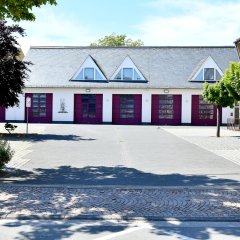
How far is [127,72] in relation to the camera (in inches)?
1700

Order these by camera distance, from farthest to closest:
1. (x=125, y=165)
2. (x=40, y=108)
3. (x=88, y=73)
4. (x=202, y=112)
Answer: (x=88, y=73)
(x=40, y=108)
(x=202, y=112)
(x=125, y=165)

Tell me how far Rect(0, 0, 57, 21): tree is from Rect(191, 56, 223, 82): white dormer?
32.5 meters

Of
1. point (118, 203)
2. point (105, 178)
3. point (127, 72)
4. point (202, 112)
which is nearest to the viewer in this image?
point (118, 203)

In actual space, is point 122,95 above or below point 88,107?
above

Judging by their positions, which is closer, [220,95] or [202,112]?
[220,95]

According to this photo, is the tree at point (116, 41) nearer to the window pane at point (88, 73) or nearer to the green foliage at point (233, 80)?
the window pane at point (88, 73)

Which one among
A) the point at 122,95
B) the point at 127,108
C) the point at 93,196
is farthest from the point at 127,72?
the point at 93,196

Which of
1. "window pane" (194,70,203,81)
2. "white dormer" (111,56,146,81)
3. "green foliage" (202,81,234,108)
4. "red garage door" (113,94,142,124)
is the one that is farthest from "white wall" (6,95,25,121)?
"green foliage" (202,81,234,108)

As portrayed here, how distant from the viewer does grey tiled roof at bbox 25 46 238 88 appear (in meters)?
42.5

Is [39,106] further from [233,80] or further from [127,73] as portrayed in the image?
[233,80]

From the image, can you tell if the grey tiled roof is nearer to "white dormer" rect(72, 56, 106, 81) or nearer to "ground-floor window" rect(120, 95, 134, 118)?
"white dormer" rect(72, 56, 106, 81)

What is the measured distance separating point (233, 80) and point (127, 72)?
2192cm

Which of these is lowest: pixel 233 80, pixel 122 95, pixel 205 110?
pixel 205 110

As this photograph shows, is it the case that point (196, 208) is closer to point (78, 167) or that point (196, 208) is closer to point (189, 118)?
point (78, 167)
